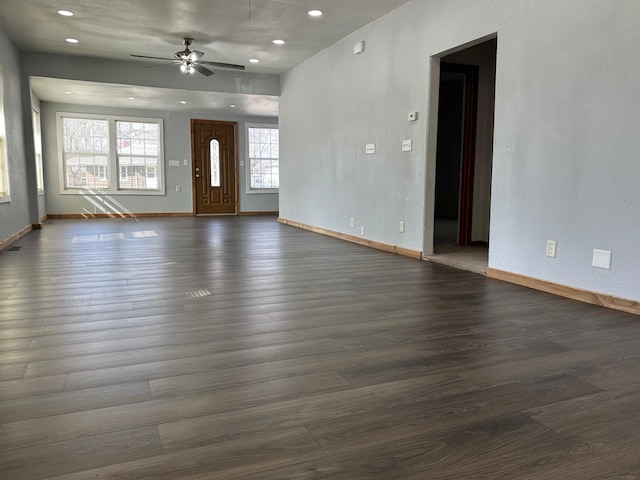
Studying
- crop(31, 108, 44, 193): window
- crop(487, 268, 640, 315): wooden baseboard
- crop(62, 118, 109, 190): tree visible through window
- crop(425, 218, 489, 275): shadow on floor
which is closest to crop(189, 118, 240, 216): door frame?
crop(62, 118, 109, 190): tree visible through window

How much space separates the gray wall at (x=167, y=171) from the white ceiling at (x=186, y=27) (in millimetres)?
1931

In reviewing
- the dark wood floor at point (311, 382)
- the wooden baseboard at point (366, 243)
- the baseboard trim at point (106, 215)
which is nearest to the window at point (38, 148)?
the baseboard trim at point (106, 215)

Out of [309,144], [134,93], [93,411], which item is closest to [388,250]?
[309,144]

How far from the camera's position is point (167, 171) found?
10.5 m

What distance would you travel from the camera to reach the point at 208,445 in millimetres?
1327

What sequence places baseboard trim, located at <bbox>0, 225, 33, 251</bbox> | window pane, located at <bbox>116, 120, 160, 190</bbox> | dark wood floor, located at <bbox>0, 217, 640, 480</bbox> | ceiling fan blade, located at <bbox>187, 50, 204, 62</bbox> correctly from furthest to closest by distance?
1. window pane, located at <bbox>116, 120, 160, 190</bbox>
2. ceiling fan blade, located at <bbox>187, 50, 204, 62</bbox>
3. baseboard trim, located at <bbox>0, 225, 33, 251</bbox>
4. dark wood floor, located at <bbox>0, 217, 640, 480</bbox>

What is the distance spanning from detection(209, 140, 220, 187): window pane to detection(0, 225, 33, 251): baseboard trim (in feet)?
14.2

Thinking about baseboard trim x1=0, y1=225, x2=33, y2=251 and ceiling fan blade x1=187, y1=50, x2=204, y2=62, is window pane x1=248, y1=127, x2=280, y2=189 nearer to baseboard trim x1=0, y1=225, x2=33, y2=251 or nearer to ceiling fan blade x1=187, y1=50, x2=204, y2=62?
ceiling fan blade x1=187, y1=50, x2=204, y2=62

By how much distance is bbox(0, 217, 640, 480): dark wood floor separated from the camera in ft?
4.16

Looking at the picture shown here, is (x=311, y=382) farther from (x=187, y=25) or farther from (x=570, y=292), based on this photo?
(x=187, y=25)

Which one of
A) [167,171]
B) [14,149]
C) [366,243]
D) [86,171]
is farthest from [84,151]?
[366,243]

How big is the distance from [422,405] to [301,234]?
5375 millimetres

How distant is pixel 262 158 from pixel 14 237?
20.1 ft

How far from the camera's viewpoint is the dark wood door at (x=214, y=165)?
34.9 ft
